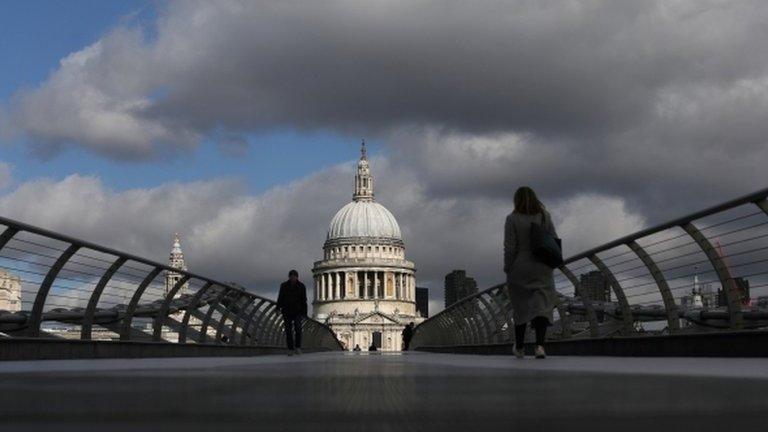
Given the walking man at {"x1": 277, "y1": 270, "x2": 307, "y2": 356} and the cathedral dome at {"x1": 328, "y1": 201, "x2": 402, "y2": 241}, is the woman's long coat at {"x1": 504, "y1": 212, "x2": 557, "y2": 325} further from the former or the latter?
→ the cathedral dome at {"x1": 328, "y1": 201, "x2": 402, "y2": 241}

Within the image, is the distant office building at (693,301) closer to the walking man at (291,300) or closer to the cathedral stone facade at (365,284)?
the walking man at (291,300)

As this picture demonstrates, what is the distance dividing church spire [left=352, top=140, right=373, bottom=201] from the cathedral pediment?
28.6m

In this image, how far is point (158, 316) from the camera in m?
13.8

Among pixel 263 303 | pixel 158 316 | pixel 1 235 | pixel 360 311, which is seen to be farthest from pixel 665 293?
pixel 360 311

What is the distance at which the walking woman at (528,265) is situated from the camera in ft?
36.7

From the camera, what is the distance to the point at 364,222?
167125 millimetres

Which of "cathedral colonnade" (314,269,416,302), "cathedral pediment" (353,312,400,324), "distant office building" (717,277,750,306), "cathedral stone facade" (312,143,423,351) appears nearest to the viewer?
Result: "distant office building" (717,277,750,306)

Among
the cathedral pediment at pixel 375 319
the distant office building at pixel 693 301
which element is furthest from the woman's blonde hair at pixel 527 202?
the cathedral pediment at pixel 375 319

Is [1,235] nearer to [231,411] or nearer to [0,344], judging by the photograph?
[0,344]

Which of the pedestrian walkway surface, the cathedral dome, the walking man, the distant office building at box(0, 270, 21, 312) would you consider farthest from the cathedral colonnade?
the pedestrian walkway surface

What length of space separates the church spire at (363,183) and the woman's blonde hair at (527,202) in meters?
165

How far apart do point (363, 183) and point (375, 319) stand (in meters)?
34.3

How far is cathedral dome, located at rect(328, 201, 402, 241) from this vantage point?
165 metres

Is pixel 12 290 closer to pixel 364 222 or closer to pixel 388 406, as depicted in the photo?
pixel 388 406
